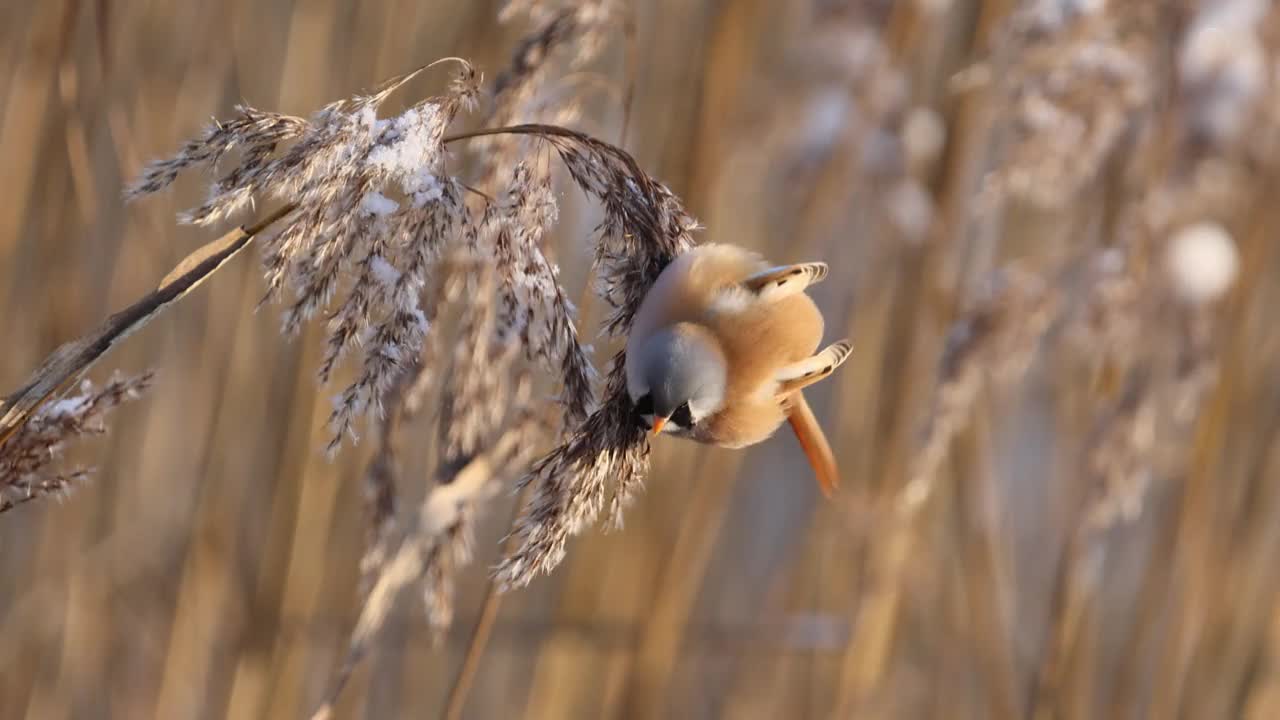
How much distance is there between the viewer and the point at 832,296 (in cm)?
199

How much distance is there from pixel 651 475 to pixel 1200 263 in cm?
78

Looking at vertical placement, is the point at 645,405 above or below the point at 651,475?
above

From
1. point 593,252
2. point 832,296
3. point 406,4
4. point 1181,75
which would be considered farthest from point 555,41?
point 832,296

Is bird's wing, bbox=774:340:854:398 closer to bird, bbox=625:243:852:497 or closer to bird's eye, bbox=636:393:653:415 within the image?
bird, bbox=625:243:852:497

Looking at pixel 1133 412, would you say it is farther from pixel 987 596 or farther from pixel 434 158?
pixel 434 158

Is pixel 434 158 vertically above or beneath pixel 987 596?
above

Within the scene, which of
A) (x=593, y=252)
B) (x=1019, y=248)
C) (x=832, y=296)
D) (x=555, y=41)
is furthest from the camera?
(x=1019, y=248)

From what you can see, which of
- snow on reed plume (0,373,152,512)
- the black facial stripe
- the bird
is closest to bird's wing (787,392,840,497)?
the bird

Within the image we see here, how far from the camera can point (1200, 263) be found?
1396 millimetres

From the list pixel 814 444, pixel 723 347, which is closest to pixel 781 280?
pixel 723 347

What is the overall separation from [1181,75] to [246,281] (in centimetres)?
112

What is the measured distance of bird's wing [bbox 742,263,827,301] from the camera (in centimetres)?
86

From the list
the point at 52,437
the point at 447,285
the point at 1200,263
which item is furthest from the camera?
the point at 1200,263

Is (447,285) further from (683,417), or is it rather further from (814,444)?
(814,444)
